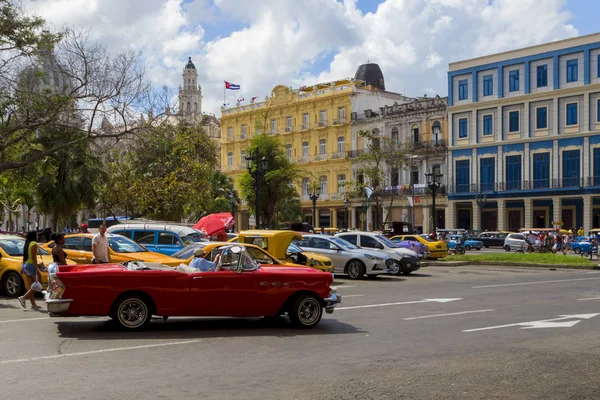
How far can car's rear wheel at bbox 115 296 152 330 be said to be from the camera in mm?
11641

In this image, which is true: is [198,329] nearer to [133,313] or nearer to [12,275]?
[133,313]

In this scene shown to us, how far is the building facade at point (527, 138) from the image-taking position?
54750 mm

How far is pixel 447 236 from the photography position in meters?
52.0

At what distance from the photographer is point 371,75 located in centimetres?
8431

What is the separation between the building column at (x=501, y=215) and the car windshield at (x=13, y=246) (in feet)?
154

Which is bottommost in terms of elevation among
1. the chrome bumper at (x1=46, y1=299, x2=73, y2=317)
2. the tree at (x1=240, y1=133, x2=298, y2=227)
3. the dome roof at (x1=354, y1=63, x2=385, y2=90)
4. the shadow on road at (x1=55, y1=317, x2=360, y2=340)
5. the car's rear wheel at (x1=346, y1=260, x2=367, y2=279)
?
the shadow on road at (x1=55, y1=317, x2=360, y2=340)

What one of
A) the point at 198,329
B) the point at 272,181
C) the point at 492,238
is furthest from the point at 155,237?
the point at 272,181

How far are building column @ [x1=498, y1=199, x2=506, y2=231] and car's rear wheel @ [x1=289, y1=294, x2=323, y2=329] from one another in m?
50.1

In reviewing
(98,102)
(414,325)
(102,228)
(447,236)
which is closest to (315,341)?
(414,325)

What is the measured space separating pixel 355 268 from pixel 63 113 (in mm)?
10679

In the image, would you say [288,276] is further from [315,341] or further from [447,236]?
[447,236]

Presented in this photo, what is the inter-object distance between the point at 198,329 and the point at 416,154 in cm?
5468

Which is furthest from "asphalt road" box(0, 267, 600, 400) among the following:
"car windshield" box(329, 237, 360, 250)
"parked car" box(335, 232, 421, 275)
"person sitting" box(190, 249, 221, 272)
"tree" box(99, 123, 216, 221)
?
"tree" box(99, 123, 216, 221)

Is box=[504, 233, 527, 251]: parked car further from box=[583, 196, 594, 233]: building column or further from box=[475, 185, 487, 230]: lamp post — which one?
box=[475, 185, 487, 230]: lamp post
